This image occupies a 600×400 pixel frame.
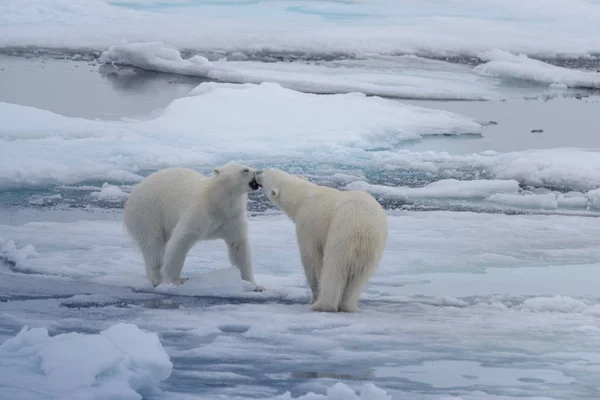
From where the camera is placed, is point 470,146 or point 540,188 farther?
point 470,146

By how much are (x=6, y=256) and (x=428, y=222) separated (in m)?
2.50

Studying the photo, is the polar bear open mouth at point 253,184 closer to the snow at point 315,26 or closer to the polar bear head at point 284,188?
the polar bear head at point 284,188

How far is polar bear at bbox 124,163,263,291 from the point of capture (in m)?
4.23

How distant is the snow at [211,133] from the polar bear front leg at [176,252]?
99.3 inches

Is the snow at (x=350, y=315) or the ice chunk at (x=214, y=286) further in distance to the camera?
the ice chunk at (x=214, y=286)

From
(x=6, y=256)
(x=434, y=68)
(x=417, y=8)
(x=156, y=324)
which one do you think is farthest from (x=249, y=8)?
(x=156, y=324)

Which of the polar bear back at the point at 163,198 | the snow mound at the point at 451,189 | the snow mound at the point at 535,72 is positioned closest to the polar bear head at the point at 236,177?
the polar bear back at the point at 163,198

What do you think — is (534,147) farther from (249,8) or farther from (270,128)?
(249,8)

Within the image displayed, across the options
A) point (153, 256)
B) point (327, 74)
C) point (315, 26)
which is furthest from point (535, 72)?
point (153, 256)

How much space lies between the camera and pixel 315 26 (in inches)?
609

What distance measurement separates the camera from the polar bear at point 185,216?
423cm

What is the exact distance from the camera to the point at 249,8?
1628 cm

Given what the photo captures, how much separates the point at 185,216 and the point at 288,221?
65.5 inches

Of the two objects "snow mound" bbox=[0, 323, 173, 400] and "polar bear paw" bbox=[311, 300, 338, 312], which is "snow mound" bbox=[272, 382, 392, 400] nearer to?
"snow mound" bbox=[0, 323, 173, 400]
